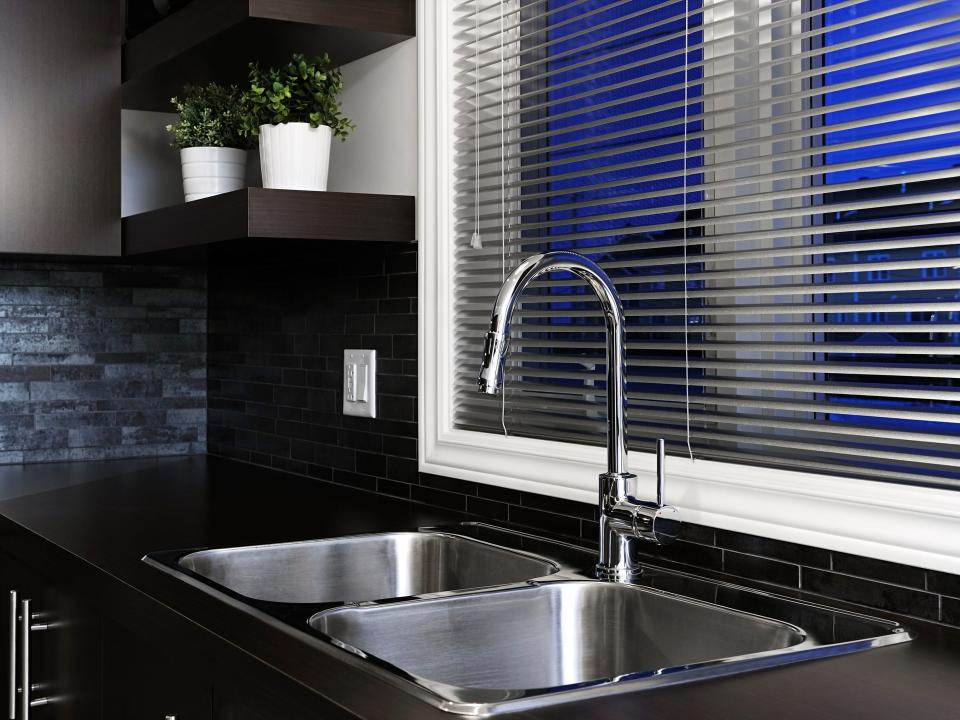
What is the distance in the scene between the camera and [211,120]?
253cm

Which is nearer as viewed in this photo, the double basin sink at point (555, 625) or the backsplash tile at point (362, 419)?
the double basin sink at point (555, 625)

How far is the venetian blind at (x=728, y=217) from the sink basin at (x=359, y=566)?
26cm

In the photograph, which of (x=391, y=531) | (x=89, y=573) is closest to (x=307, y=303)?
(x=391, y=531)

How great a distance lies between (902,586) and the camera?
1352 mm

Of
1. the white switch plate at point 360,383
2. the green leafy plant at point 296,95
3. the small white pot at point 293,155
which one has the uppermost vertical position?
the green leafy plant at point 296,95

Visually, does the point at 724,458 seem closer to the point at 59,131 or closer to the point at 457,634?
the point at 457,634

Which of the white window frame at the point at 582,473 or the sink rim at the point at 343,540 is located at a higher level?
the white window frame at the point at 582,473

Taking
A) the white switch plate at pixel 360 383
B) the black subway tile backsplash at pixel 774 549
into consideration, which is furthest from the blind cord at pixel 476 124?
the black subway tile backsplash at pixel 774 549

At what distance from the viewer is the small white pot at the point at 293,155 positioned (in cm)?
220

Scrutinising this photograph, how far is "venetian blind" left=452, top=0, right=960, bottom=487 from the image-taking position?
1.38 metres

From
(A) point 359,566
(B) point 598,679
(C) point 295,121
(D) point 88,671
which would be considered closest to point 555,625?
(B) point 598,679

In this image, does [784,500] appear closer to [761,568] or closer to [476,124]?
[761,568]

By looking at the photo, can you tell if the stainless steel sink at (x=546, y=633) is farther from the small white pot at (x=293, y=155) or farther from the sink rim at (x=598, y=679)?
the small white pot at (x=293, y=155)

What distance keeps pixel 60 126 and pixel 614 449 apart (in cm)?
174
